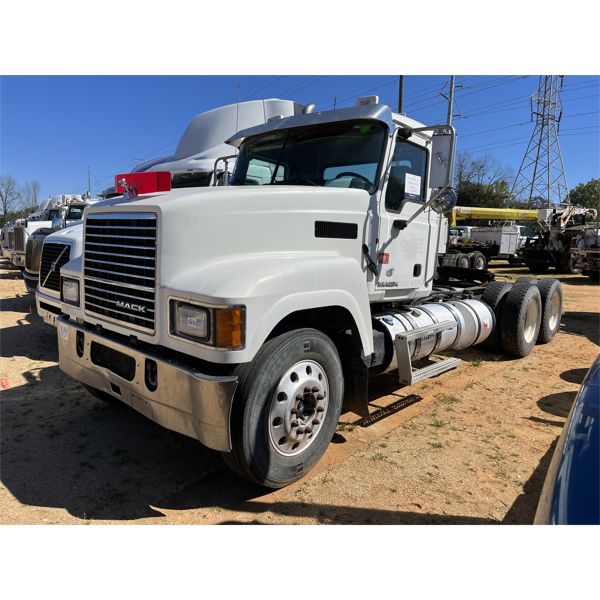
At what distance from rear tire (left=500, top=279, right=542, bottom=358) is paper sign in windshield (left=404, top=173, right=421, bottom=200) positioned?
279 cm

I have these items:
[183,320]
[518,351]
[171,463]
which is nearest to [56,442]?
[171,463]

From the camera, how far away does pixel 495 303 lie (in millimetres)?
6551

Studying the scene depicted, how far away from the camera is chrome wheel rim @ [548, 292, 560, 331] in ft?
24.7

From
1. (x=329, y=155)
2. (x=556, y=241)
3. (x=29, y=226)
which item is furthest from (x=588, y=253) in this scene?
(x=29, y=226)

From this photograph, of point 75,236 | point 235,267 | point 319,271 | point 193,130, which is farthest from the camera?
point 193,130

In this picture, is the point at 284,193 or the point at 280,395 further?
the point at 284,193

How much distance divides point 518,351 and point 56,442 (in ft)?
19.1

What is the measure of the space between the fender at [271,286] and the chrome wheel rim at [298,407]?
16.7 inches

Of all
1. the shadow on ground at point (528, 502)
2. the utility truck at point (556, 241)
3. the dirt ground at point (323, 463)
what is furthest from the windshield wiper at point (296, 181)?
the utility truck at point (556, 241)

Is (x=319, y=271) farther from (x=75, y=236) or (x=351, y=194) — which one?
(x=75, y=236)

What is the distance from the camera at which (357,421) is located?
4.31 m

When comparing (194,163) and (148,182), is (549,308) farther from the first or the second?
(194,163)

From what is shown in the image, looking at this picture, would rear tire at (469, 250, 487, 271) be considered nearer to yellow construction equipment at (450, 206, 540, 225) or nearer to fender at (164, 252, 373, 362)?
yellow construction equipment at (450, 206, 540, 225)

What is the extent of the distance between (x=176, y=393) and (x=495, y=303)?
17.1ft
